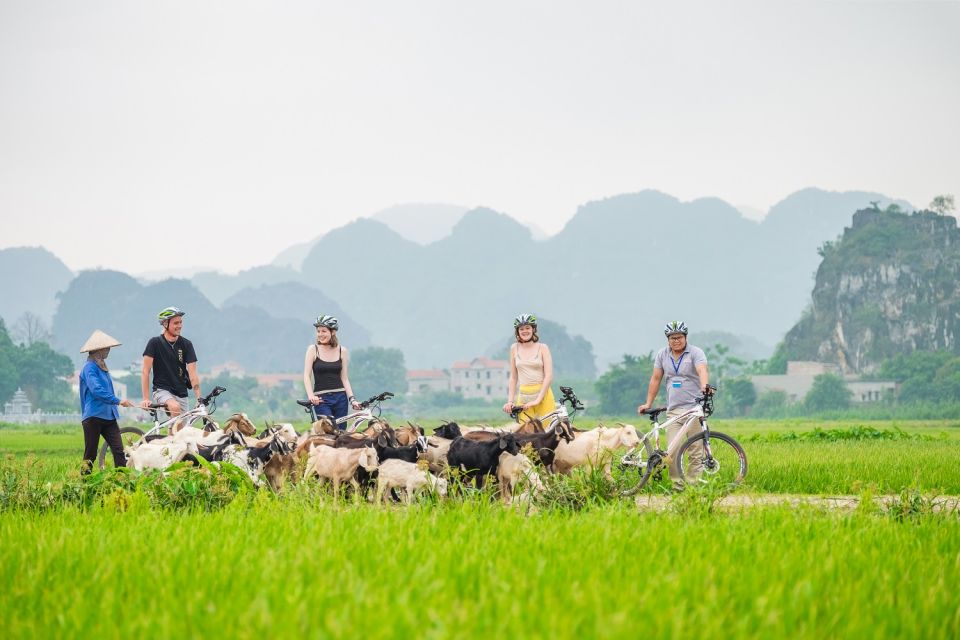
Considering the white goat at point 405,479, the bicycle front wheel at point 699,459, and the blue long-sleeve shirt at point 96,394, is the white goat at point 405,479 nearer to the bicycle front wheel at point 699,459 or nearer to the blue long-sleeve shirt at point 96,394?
the bicycle front wheel at point 699,459

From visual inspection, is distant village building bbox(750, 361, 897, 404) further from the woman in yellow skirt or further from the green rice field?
the green rice field

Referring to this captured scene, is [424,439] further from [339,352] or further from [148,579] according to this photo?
[148,579]

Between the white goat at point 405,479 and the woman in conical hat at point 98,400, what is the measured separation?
3.40 m

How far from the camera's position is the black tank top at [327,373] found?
35.7 ft

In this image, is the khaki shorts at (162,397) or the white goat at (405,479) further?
the khaki shorts at (162,397)

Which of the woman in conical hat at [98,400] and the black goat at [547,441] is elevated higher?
the woman in conical hat at [98,400]

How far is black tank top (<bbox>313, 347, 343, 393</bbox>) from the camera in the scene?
1088 centimetres

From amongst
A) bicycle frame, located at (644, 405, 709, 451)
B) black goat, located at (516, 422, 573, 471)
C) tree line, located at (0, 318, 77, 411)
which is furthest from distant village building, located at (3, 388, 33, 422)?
black goat, located at (516, 422, 573, 471)

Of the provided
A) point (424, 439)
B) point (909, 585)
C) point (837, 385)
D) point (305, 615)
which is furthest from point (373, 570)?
point (837, 385)

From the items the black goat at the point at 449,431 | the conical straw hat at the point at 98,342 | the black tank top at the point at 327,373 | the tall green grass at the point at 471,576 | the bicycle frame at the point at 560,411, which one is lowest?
the tall green grass at the point at 471,576

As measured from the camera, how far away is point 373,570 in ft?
17.1

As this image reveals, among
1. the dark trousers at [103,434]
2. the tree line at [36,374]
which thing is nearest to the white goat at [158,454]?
the dark trousers at [103,434]

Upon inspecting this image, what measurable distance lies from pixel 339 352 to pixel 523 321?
88.3 inches

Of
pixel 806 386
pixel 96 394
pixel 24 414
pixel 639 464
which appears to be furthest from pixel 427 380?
pixel 639 464
